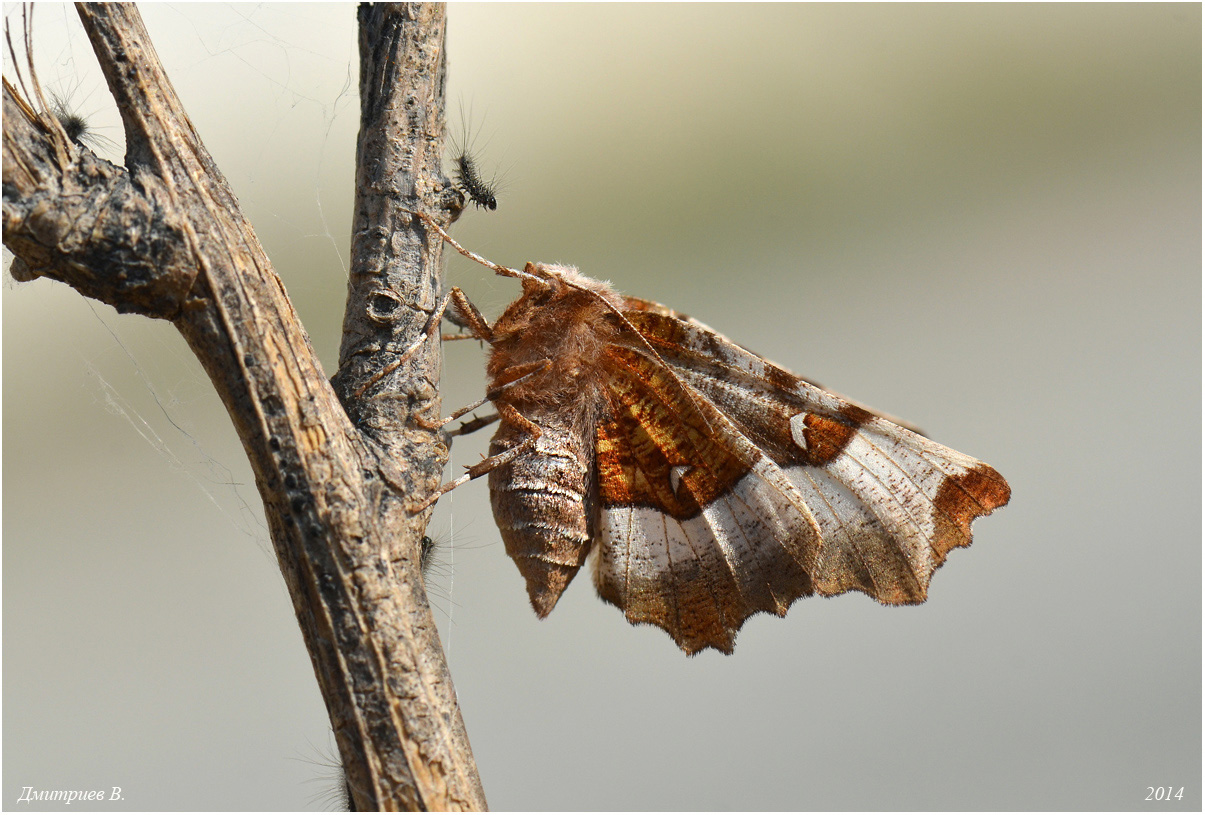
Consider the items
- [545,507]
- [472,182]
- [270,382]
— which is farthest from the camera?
[545,507]

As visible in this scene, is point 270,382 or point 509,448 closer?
point 270,382

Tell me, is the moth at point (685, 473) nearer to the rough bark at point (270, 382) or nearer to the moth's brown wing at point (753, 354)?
the moth's brown wing at point (753, 354)

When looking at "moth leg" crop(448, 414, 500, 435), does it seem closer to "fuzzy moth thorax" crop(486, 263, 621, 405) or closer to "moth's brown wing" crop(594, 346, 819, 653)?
"fuzzy moth thorax" crop(486, 263, 621, 405)

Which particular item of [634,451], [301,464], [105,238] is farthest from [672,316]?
[105,238]

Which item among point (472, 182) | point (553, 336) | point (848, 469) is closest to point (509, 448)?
point (553, 336)

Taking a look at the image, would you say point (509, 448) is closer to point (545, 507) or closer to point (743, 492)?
point (545, 507)

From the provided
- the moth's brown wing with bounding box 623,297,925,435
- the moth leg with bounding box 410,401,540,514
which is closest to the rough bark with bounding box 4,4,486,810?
the moth leg with bounding box 410,401,540,514

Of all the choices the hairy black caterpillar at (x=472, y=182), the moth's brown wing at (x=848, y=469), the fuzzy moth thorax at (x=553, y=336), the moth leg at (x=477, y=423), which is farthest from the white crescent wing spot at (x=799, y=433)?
the hairy black caterpillar at (x=472, y=182)
